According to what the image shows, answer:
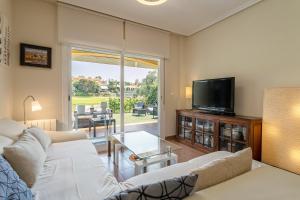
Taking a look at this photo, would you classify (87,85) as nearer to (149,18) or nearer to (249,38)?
(149,18)

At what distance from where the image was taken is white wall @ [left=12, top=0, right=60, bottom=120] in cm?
277

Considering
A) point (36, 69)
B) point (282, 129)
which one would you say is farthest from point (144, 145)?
point (36, 69)

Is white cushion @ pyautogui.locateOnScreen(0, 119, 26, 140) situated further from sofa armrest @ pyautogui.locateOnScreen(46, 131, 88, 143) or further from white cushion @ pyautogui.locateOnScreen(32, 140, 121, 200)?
sofa armrest @ pyautogui.locateOnScreen(46, 131, 88, 143)

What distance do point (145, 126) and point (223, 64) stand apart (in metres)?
2.29

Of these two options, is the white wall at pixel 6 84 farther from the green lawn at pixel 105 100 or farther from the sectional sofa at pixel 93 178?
the green lawn at pixel 105 100

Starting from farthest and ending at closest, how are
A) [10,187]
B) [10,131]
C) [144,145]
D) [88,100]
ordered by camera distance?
[88,100], [144,145], [10,131], [10,187]

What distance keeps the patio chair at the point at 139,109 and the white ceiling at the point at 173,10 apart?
1.83 meters

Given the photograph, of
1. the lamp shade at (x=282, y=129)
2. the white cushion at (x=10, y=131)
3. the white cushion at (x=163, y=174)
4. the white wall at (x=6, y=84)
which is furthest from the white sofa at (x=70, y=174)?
the lamp shade at (x=282, y=129)

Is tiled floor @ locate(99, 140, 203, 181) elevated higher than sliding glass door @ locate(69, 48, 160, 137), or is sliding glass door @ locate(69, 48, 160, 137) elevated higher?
sliding glass door @ locate(69, 48, 160, 137)

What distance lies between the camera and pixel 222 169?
108 cm

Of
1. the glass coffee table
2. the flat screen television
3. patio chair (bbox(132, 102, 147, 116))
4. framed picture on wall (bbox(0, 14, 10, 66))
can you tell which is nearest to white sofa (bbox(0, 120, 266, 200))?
the glass coffee table

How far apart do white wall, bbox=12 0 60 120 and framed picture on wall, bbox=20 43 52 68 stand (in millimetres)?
72

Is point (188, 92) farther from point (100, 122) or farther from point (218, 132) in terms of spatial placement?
point (100, 122)

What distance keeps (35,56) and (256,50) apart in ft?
12.5
